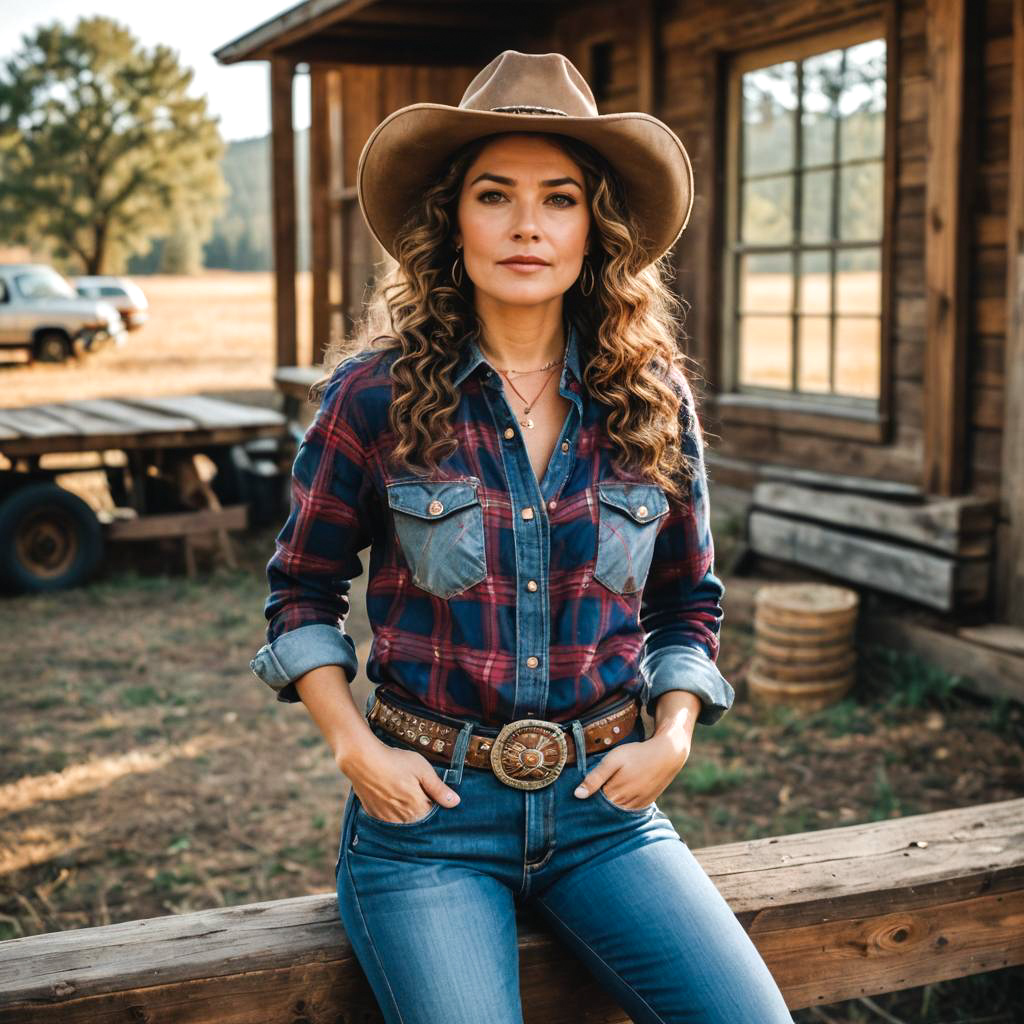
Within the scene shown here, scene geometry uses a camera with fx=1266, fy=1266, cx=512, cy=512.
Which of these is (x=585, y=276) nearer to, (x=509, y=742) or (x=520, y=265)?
(x=520, y=265)

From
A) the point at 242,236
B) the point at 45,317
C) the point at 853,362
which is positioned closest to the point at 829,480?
the point at 853,362

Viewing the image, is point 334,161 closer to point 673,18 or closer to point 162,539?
point 162,539

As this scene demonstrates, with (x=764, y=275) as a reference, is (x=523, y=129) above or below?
below

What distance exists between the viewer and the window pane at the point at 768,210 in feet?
21.9

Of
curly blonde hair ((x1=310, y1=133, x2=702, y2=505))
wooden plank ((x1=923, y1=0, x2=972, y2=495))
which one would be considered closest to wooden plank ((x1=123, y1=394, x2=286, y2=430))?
wooden plank ((x1=923, y1=0, x2=972, y2=495))

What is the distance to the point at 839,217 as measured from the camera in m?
6.38

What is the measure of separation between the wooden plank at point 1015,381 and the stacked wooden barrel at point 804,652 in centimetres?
66

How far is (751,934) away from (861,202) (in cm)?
487

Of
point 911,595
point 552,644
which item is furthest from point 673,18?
point 552,644

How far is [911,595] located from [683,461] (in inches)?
151

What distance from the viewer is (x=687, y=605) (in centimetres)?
219

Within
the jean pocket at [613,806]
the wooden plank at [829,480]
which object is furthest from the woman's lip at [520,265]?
the wooden plank at [829,480]

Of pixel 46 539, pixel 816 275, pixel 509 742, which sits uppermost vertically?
pixel 816 275

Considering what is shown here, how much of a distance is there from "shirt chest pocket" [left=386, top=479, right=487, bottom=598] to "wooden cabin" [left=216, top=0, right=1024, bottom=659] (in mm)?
3051
